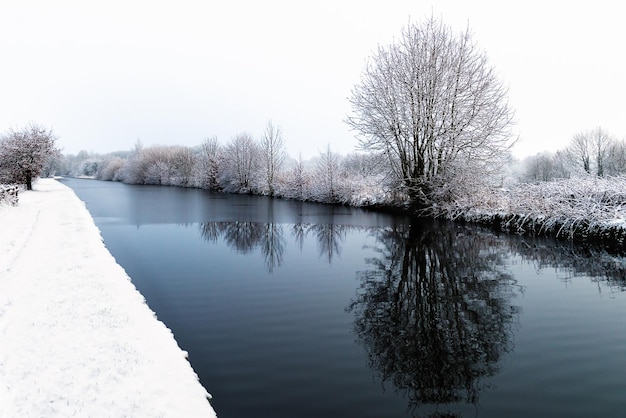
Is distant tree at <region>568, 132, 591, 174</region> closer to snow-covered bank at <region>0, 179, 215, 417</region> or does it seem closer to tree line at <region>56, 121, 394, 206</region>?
tree line at <region>56, 121, 394, 206</region>

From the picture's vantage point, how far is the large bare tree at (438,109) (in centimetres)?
2359

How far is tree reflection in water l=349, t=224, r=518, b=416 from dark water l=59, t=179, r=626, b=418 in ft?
0.09

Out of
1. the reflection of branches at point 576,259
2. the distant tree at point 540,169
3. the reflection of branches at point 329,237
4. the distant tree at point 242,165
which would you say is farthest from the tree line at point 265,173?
the distant tree at point 540,169

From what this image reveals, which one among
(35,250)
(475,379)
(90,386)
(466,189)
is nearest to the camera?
(90,386)

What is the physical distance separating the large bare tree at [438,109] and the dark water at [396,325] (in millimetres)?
10776

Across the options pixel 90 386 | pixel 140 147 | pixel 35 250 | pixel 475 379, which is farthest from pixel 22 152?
pixel 140 147

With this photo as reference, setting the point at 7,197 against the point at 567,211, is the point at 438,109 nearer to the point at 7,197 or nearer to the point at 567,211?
the point at 567,211

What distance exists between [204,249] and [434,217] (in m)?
14.3

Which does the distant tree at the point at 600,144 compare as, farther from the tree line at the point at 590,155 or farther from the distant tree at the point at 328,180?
the distant tree at the point at 328,180

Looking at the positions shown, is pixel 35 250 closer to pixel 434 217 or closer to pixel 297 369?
pixel 297 369

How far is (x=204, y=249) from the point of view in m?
13.8

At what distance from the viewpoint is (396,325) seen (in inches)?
271

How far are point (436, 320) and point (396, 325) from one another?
77 centimetres

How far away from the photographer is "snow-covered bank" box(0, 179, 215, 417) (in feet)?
13.7
